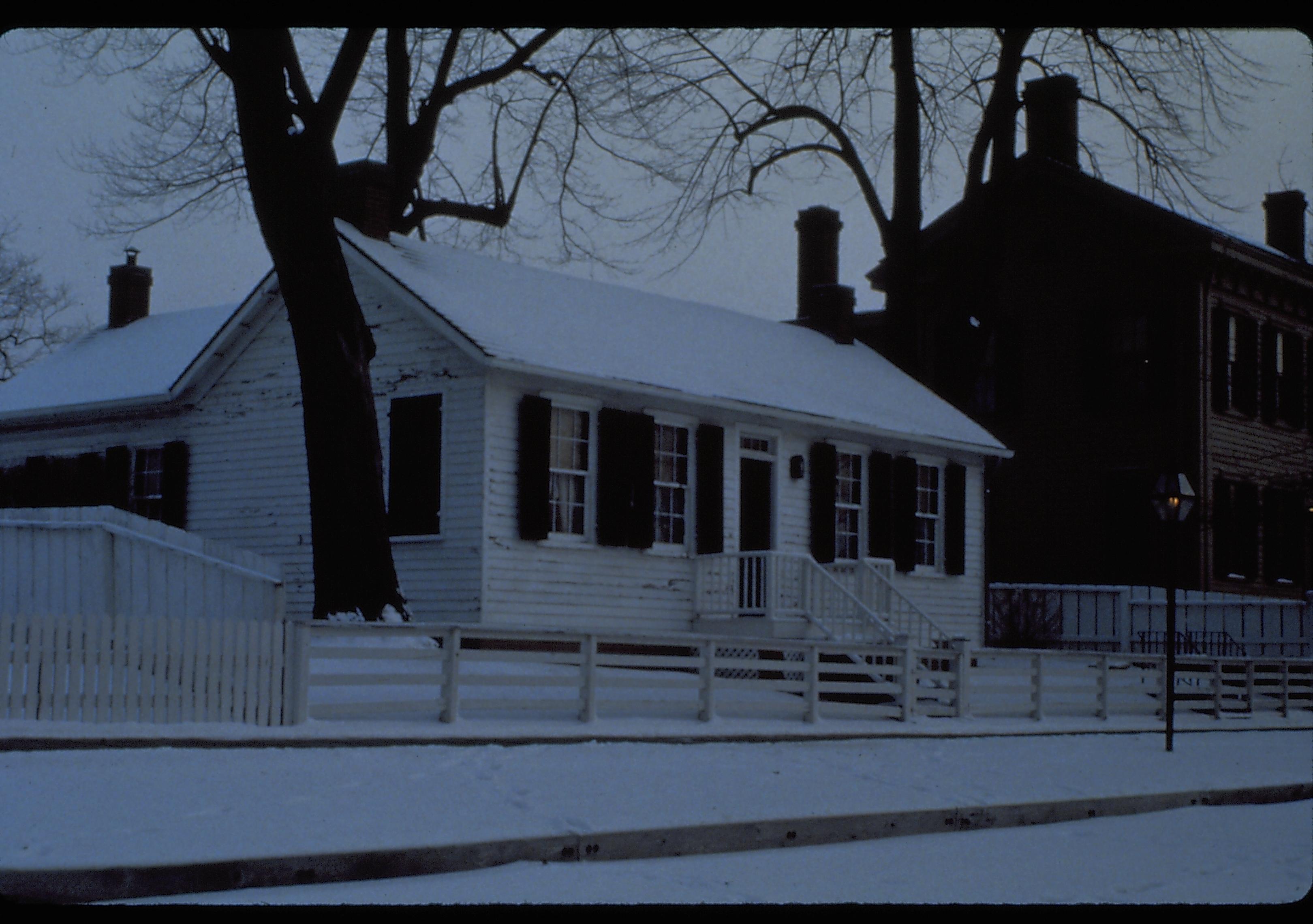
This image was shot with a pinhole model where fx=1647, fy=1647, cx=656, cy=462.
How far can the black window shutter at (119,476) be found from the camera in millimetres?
24484

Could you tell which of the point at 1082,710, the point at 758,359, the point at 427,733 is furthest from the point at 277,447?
the point at 1082,710

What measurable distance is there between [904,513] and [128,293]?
1625 cm

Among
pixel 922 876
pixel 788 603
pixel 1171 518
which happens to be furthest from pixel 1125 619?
pixel 922 876

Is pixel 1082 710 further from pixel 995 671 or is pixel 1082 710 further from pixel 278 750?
pixel 278 750

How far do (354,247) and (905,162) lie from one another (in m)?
16.9

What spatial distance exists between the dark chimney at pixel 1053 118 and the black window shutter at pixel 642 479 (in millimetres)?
16287

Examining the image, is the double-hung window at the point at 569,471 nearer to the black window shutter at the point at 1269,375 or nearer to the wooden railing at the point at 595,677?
the wooden railing at the point at 595,677

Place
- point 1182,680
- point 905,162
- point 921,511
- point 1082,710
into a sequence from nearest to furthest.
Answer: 1. point 1082,710
2. point 1182,680
3. point 921,511
4. point 905,162

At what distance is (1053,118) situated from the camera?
34688mm

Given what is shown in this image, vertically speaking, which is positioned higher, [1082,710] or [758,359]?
[758,359]

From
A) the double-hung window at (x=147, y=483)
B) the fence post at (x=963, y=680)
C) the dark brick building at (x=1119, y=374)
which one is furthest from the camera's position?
the dark brick building at (x=1119, y=374)

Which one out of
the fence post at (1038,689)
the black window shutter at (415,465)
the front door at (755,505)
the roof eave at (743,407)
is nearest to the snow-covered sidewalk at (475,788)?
the fence post at (1038,689)

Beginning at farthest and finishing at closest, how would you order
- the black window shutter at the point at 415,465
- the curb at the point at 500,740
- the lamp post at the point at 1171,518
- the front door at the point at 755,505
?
1. the front door at the point at 755,505
2. the black window shutter at the point at 415,465
3. the lamp post at the point at 1171,518
4. the curb at the point at 500,740

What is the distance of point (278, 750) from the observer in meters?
12.8
